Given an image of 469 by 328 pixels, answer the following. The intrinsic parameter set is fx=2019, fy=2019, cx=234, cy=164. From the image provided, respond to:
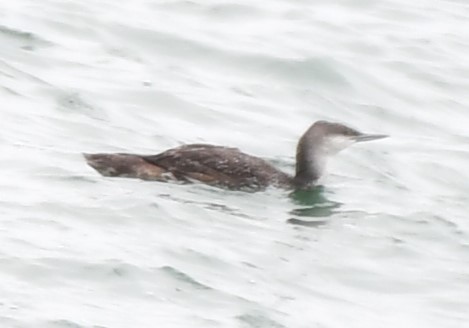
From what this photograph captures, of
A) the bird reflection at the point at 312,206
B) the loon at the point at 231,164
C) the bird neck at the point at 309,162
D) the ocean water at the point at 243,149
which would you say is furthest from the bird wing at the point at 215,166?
the bird neck at the point at 309,162

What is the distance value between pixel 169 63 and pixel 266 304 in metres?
6.23

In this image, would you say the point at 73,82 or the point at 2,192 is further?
the point at 73,82

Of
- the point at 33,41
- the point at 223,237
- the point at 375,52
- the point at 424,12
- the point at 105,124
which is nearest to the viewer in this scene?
the point at 223,237

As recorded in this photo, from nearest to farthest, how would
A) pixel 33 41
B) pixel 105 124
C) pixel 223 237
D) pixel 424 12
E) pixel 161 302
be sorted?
pixel 161 302
pixel 223 237
pixel 105 124
pixel 33 41
pixel 424 12

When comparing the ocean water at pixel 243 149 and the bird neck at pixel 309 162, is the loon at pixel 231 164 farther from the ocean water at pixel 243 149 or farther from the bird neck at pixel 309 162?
the ocean water at pixel 243 149

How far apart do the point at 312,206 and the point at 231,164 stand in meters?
0.59

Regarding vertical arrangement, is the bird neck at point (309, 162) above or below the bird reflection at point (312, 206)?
above

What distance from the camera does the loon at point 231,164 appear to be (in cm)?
1259

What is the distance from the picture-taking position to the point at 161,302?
10.0 m

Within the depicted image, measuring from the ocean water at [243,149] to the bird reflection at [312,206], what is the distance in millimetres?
25

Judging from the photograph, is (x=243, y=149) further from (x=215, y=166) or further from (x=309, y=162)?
(x=215, y=166)

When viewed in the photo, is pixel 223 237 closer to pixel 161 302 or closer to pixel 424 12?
pixel 161 302

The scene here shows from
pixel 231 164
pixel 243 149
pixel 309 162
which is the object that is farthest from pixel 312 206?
pixel 243 149

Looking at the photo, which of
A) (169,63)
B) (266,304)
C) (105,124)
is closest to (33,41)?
(169,63)
